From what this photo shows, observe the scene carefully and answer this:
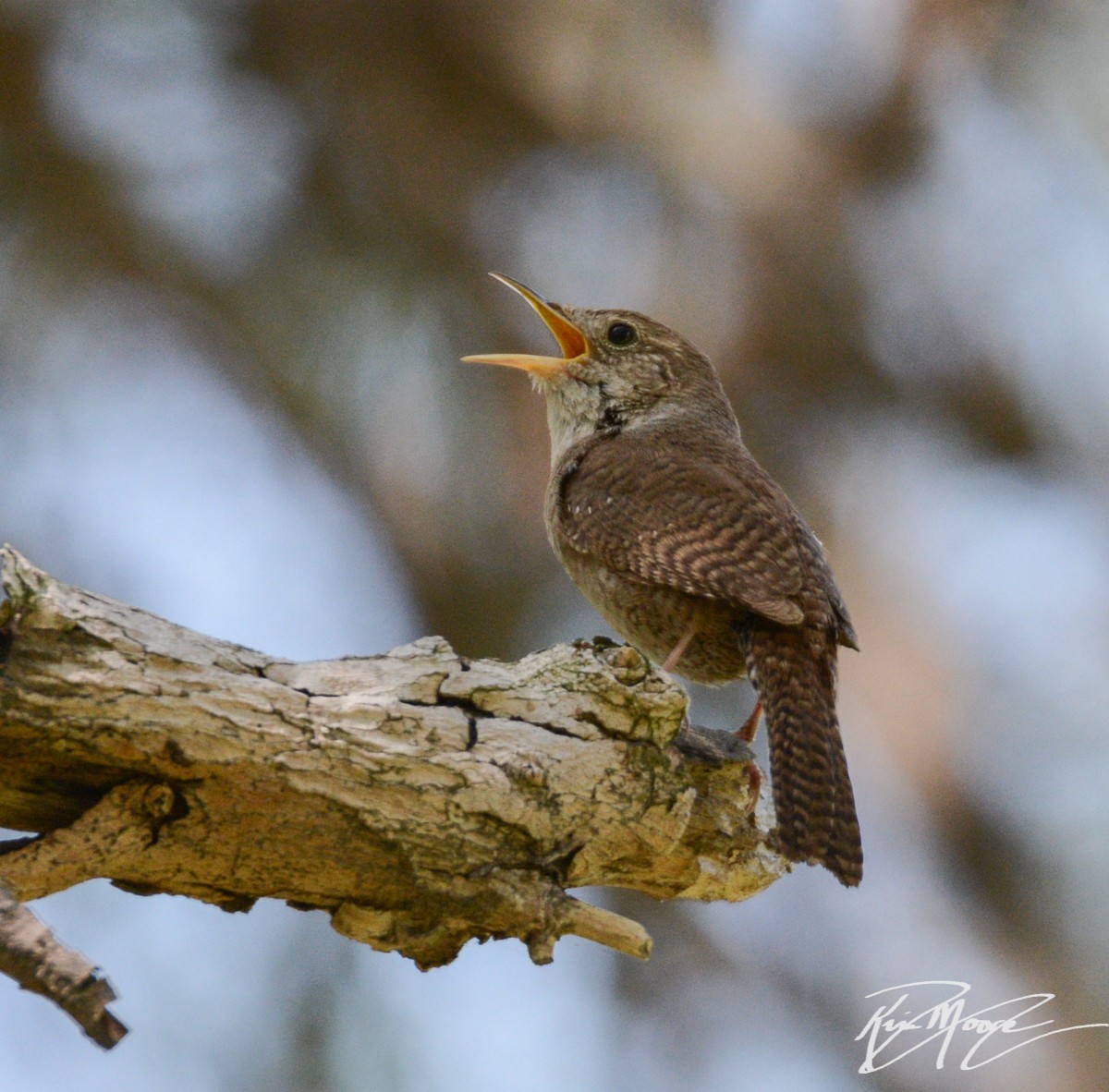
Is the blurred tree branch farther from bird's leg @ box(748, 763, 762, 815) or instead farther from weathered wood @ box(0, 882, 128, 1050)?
weathered wood @ box(0, 882, 128, 1050)

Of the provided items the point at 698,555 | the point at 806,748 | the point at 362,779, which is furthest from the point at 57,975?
the point at 698,555

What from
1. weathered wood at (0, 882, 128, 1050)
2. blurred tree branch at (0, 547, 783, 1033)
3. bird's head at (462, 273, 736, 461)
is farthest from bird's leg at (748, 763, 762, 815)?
weathered wood at (0, 882, 128, 1050)

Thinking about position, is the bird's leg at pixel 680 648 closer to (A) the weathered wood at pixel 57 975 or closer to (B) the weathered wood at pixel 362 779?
(B) the weathered wood at pixel 362 779

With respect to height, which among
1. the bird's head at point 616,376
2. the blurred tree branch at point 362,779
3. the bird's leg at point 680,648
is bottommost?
the blurred tree branch at point 362,779

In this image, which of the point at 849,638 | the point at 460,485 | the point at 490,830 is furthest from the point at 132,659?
the point at 460,485

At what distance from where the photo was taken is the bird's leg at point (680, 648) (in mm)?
3557

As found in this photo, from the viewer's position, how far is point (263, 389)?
6.11 metres

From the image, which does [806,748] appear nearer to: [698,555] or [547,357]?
[698,555]

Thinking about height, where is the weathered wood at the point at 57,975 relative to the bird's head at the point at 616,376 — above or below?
below

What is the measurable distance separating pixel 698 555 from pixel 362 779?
1.12 metres

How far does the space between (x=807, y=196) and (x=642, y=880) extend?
4.05m

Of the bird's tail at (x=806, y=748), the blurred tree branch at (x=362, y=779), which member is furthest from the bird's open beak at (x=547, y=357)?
the blurred tree branch at (x=362, y=779)

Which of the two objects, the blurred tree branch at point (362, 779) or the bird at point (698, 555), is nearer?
the blurred tree branch at point (362, 779)

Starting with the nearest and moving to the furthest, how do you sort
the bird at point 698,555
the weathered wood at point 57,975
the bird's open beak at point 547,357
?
the weathered wood at point 57,975
the bird at point 698,555
the bird's open beak at point 547,357
